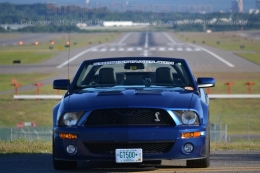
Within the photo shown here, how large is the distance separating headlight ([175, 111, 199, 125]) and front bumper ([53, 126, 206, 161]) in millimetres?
82

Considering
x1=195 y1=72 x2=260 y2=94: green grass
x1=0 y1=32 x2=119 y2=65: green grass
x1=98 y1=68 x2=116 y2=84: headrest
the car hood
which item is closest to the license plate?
the car hood

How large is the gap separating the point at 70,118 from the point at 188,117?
1331 mm

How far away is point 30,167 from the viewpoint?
8734 mm

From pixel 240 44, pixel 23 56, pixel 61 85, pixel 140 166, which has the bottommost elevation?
pixel 240 44

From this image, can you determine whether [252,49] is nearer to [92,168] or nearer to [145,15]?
[145,15]

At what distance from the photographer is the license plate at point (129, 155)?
7.47 meters

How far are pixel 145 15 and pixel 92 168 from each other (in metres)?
43.3

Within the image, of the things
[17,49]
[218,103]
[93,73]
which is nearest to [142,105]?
[93,73]

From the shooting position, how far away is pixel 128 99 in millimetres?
7871

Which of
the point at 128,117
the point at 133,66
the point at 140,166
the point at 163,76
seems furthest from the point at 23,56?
the point at 128,117

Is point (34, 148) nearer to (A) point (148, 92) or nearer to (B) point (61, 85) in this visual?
(B) point (61, 85)

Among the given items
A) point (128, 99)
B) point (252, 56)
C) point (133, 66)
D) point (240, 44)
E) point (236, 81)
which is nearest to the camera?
point (128, 99)

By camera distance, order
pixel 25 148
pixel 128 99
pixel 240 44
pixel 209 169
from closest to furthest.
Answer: pixel 128 99 → pixel 209 169 → pixel 25 148 → pixel 240 44

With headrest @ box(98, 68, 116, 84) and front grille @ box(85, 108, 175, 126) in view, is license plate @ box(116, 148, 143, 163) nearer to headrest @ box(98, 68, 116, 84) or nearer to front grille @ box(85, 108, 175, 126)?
front grille @ box(85, 108, 175, 126)
